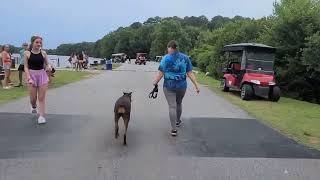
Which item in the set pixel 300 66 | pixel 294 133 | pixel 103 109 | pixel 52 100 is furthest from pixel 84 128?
pixel 300 66

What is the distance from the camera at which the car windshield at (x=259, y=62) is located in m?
22.1

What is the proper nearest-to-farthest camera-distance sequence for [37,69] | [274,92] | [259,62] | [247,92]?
[37,69], [247,92], [274,92], [259,62]

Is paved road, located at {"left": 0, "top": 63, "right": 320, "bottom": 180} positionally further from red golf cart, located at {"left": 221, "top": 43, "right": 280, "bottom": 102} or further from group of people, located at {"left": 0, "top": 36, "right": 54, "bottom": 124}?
red golf cart, located at {"left": 221, "top": 43, "right": 280, "bottom": 102}

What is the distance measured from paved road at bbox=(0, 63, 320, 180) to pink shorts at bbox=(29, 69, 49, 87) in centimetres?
90

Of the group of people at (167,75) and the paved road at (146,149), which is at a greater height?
the group of people at (167,75)

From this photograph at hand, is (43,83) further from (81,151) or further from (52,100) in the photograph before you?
(52,100)

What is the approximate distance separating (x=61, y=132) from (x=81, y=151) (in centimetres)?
190

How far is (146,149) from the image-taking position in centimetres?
944

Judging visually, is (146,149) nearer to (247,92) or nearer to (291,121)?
(291,121)

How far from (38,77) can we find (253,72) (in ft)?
39.1

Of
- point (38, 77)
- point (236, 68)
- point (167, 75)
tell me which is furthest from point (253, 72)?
point (38, 77)

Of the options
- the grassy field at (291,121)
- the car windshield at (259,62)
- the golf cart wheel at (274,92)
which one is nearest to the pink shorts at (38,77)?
the grassy field at (291,121)

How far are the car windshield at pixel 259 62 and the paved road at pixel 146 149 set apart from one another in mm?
7895

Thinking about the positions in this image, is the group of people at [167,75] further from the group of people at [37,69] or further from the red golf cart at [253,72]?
the red golf cart at [253,72]
